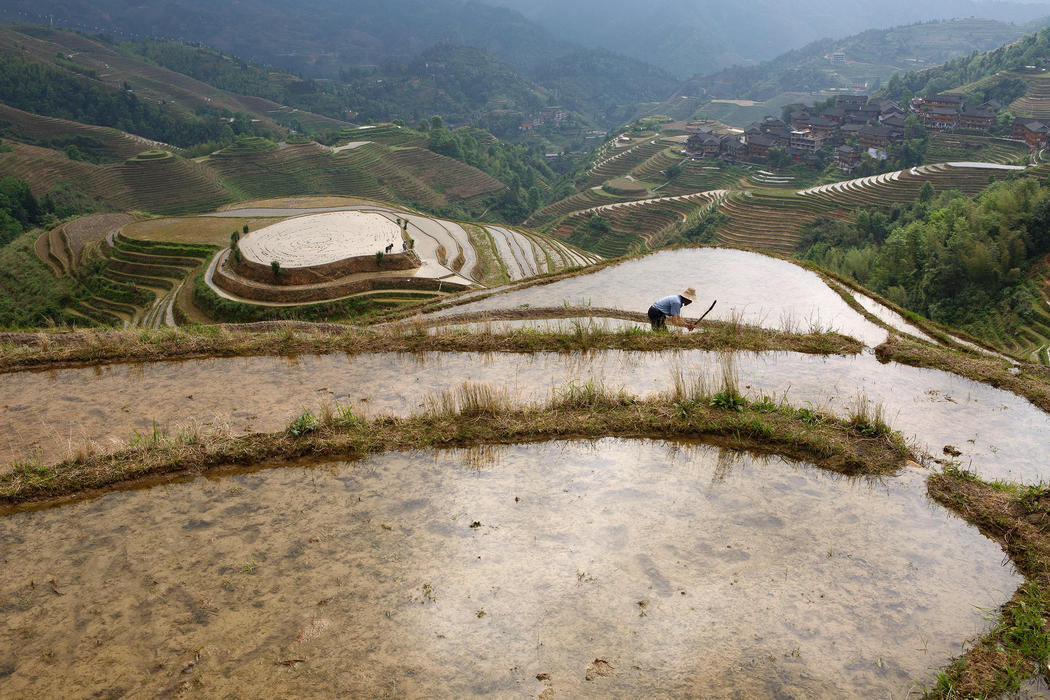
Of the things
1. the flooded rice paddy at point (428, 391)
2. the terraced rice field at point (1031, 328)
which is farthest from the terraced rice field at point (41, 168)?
the terraced rice field at point (1031, 328)

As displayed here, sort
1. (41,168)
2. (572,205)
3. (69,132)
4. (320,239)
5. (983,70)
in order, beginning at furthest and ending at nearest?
(983,70), (69,132), (572,205), (41,168), (320,239)

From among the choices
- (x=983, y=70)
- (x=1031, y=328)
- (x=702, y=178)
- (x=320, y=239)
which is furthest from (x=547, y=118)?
(x=1031, y=328)

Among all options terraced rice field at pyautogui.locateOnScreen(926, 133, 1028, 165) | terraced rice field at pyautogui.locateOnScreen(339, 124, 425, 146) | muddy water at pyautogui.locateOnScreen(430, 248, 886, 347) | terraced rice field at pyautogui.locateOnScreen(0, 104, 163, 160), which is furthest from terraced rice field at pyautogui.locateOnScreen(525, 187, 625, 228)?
muddy water at pyautogui.locateOnScreen(430, 248, 886, 347)

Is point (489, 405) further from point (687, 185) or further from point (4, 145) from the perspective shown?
point (4, 145)

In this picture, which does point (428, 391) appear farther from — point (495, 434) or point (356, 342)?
point (356, 342)

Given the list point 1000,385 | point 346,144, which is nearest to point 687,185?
point 346,144

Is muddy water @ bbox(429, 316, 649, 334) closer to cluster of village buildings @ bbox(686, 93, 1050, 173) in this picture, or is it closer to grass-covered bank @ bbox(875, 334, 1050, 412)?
grass-covered bank @ bbox(875, 334, 1050, 412)
